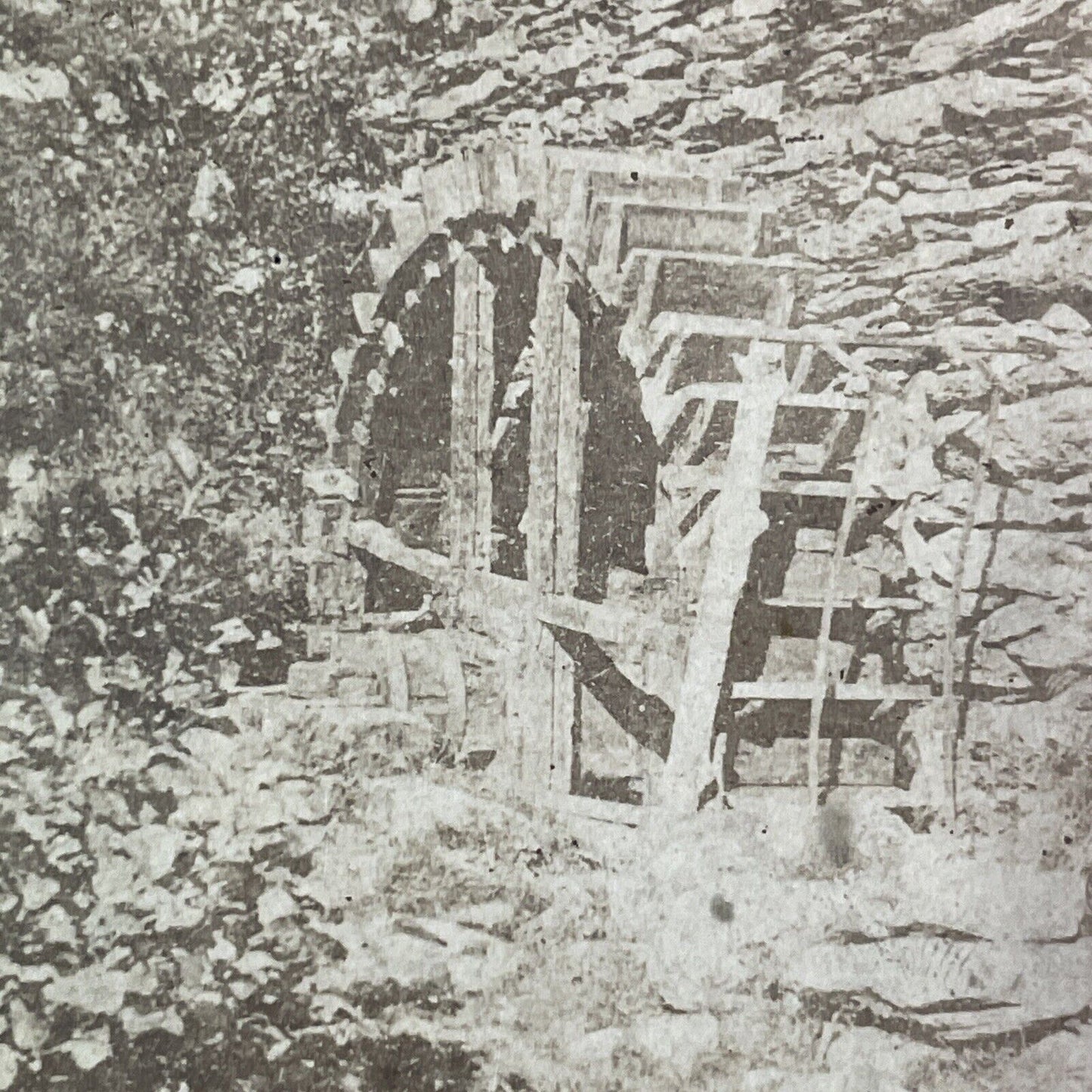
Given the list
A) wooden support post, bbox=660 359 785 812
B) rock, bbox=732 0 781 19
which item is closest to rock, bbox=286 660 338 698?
wooden support post, bbox=660 359 785 812

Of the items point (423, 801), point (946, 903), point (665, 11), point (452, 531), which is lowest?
point (946, 903)

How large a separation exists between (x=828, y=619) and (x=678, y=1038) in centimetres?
48

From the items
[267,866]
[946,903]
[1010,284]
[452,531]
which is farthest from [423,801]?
[1010,284]

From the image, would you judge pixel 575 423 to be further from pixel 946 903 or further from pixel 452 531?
pixel 946 903

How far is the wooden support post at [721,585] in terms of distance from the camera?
3.06 ft

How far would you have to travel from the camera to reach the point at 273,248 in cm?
90

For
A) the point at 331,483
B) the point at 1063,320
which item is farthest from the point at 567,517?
the point at 1063,320

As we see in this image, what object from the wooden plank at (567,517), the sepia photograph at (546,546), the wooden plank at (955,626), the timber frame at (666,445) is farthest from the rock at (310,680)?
the wooden plank at (955,626)

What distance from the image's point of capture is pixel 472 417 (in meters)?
0.92

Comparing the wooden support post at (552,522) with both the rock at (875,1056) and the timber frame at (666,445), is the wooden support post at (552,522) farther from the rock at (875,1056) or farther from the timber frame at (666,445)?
the rock at (875,1056)

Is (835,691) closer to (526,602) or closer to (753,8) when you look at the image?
(526,602)

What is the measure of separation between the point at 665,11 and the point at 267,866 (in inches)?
38.8

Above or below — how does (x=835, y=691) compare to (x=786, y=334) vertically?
below

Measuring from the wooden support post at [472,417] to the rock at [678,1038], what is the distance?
1.73 feet
